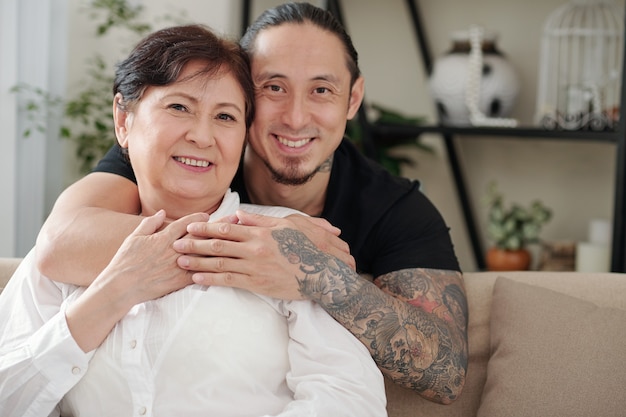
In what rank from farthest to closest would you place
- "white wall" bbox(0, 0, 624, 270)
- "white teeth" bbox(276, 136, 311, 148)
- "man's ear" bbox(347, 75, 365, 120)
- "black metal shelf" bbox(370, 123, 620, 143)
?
"white wall" bbox(0, 0, 624, 270) → "black metal shelf" bbox(370, 123, 620, 143) → "man's ear" bbox(347, 75, 365, 120) → "white teeth" bbox(276, 136, 311, 148)

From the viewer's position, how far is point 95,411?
1.54 metres

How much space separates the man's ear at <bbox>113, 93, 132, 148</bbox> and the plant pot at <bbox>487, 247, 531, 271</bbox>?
2.23 meters

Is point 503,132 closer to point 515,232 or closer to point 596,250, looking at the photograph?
point 515,232

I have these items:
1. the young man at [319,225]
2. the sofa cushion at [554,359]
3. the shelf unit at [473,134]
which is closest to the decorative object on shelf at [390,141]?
the shelf unit at [473,134]

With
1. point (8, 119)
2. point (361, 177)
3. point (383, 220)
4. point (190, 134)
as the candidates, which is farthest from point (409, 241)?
point (8, 119)

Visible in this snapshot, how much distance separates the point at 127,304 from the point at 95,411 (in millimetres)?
198

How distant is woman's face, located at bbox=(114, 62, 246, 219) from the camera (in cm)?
163

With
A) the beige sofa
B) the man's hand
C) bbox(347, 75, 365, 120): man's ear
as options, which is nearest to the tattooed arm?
the man's hand

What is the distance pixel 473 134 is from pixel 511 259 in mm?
553

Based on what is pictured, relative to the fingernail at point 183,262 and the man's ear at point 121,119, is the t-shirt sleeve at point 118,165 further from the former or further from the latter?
the fingernail at point 183,262

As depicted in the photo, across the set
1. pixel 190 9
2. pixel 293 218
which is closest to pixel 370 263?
pixel 293 218

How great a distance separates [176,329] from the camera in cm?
152

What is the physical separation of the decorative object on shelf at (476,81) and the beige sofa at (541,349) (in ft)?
5.30

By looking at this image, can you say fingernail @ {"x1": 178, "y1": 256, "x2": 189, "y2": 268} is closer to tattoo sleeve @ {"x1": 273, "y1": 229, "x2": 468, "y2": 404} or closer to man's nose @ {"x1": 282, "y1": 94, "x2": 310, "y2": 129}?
tattoo sleeve @ {"x1": 273, "y1": 229, "x2": 468, "y2": 404}
